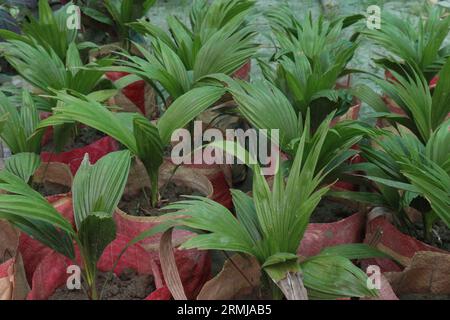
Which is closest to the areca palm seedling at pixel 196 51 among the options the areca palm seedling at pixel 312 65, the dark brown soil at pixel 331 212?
the areca palm seedling at pixel 312 65

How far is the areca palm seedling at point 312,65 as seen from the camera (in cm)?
167

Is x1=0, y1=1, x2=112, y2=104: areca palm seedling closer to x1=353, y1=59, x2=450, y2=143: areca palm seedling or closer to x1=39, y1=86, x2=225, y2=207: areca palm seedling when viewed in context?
x1=39, y1=86, x2=225, y2=207: areca palm seedling

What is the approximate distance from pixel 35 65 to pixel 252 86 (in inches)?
25.9

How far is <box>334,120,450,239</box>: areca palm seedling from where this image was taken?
4.43 feet

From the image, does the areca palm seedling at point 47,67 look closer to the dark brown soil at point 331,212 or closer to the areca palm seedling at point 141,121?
the areca palm seedling at point 141,121

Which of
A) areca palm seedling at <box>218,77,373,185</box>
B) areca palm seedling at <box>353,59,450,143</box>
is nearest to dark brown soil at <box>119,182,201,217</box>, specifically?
areca palm seedling at <box>218,77,373,185</box>

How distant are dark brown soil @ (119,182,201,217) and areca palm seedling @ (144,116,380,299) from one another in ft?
1.25

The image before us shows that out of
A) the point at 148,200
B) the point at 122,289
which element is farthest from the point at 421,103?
the point at 122,289

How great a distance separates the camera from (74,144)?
203 cm

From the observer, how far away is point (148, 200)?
67.7 inches

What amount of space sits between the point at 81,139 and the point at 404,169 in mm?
1110
